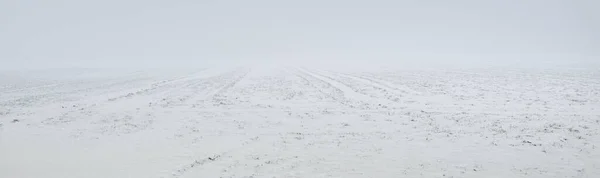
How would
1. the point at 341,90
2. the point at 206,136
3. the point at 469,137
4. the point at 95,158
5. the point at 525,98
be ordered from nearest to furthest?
1. the point at 95,158
2. the point at 469,137
3. the point at 206,136
4. the point at 525,98
5. the point at 341,90

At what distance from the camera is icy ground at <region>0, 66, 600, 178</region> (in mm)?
9398

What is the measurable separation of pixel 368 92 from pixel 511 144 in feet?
43.1

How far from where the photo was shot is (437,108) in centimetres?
1755

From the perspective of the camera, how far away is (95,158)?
1052cm

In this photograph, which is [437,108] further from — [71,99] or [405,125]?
[71,99]

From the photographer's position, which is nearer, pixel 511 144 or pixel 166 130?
pixel 511 144

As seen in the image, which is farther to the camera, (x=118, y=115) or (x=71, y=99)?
(x=71, y=99)

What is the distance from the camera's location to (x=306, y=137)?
41.1 ft

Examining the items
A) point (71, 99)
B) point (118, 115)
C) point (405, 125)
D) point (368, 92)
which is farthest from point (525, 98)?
point (71, 99)

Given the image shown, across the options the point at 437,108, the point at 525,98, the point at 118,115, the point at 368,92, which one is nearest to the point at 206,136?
the point at 118,115

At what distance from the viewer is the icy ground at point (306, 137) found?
9.40m

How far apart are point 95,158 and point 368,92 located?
1647 centimetres

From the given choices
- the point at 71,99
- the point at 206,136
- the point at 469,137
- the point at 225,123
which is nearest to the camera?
the point at 469,137

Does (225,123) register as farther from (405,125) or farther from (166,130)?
(405,125)
